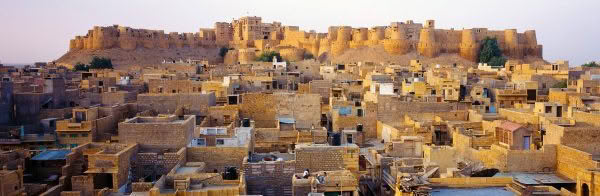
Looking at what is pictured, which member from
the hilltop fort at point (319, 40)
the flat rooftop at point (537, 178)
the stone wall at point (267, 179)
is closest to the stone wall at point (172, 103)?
the stone wall at point (267, 179)

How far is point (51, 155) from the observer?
1388 cm

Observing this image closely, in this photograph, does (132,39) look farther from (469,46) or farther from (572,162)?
(572,162)

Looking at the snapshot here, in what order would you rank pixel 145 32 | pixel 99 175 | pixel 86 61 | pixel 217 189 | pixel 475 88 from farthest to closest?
pixel 145 32 < pixel 86 61 < pixel 475 88 < pixel 99 175 < pixel 217 189

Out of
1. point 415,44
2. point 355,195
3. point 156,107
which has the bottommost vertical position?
point 355,195

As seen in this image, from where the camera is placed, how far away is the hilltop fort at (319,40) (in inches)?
2314

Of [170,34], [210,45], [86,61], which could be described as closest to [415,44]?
[210,45]

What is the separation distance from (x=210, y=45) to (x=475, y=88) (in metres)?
48.9

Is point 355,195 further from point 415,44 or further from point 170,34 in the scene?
point 170,34

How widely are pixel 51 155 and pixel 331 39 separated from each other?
5029cm

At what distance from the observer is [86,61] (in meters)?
58.2

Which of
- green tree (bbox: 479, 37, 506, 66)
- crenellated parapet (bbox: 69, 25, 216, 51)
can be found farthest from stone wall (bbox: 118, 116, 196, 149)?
crenellated parapet (bbox: 69, 25, 216, 51)

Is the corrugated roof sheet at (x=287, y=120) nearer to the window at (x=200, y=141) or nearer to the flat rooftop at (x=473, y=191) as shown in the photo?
the window at (x=200, y=141)

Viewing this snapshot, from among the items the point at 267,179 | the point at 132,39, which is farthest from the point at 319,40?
the point at 267,179

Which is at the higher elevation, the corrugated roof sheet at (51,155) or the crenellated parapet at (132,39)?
the crenellated parapet at (132,39)
